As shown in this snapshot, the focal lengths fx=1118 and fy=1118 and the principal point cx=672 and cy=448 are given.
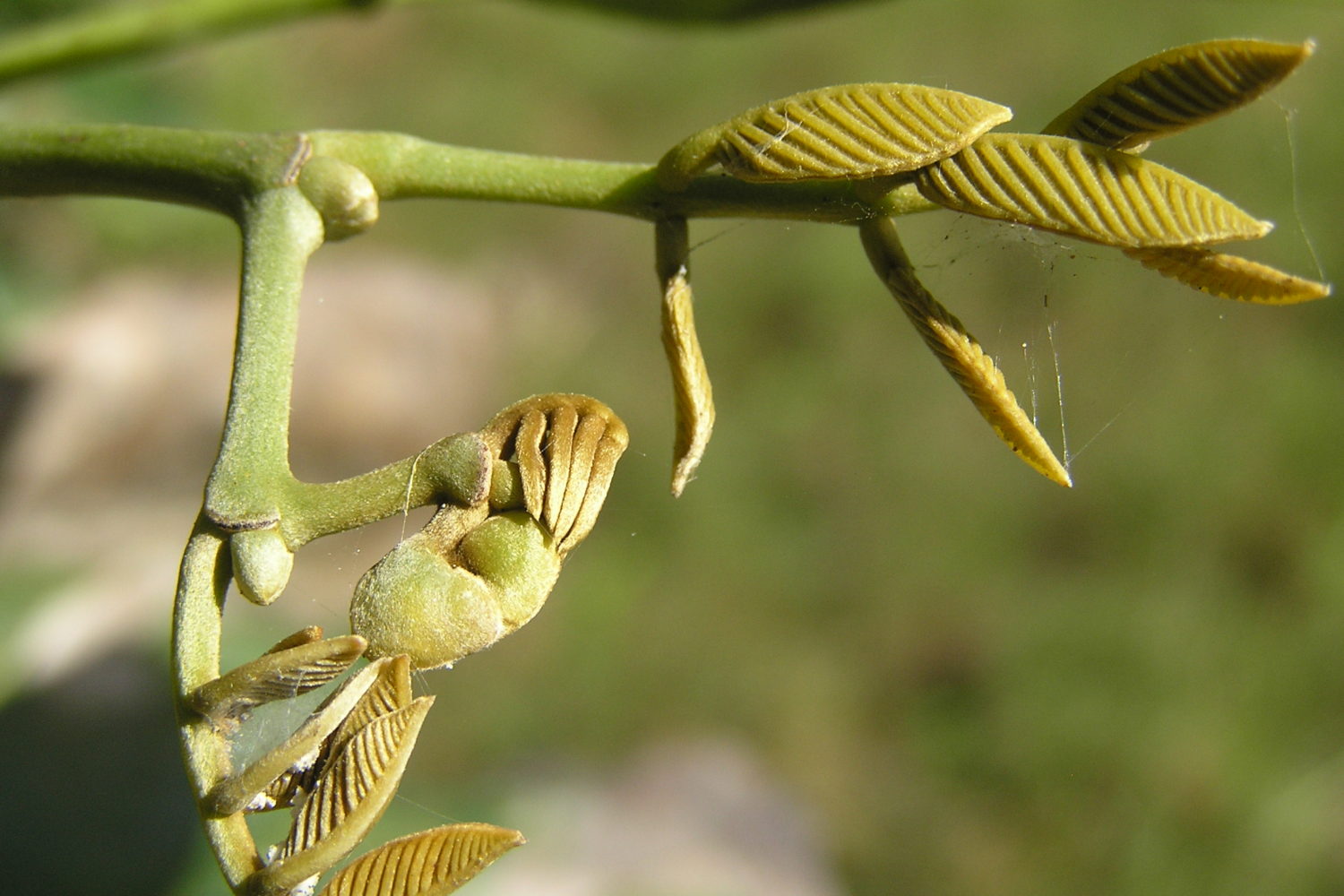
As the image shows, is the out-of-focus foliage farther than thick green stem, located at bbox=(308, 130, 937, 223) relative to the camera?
Yes

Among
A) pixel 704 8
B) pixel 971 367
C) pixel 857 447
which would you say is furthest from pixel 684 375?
pixel 857 447

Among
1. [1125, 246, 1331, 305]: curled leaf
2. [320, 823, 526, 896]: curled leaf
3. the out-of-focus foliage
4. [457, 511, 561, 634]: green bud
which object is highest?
the out-of-focus foliage

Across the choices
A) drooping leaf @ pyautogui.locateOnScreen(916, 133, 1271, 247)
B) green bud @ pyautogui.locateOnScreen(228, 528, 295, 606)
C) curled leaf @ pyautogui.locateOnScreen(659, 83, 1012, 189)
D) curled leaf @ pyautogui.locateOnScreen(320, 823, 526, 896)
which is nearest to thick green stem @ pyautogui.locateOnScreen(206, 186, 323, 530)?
green bud @ pyautogui.locateOnScreen(228, 528, 295, 606)

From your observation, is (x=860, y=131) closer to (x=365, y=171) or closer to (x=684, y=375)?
(x=684, y=375)

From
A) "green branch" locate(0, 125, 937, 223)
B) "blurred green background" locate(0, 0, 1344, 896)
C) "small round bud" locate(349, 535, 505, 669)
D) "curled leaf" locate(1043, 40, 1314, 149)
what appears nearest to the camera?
"curled leaf" locate(1043, 40, 1314, 149)

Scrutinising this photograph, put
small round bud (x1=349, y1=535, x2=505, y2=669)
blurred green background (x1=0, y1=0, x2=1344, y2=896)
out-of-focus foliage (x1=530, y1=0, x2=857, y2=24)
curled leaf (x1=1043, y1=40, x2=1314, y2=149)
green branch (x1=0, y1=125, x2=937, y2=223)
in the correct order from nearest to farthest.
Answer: curled leaf (x1=1043, y1=40, x2=1314, y2=149) → small round bud (x1=349, y1=535, x2=505, y2=669) → green branch (x1=0, y1=125, x2=937, y2=223) → out-of-focus foliage (x1=530, y1=0, x2=857, y2=24) → blurred green background (x1=0, y1=0, x2=1344, y2=896)

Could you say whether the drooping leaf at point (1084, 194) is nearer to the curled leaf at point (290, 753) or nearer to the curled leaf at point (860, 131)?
the curled leaf at point (860, 131)

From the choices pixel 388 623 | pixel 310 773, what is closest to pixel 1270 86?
pixel 388 623

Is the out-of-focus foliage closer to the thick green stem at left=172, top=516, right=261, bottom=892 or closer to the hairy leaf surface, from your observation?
the hairy leaf surface

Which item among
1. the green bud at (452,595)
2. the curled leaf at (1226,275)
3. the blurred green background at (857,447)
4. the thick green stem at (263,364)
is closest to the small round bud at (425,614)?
the green bud at (452,595)
